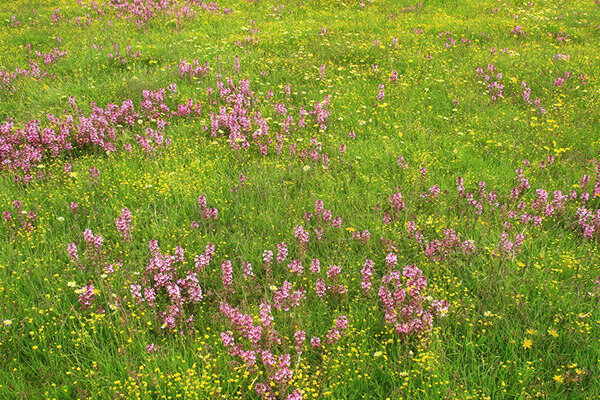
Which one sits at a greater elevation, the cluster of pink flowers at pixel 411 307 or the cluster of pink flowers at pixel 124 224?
the cluster of pink flowers at pixel 124 224

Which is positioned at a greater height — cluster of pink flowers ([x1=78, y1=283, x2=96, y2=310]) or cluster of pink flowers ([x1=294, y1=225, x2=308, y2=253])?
cluster of pink flowers ([x1=294, y1=225, x2=308, y2=253])

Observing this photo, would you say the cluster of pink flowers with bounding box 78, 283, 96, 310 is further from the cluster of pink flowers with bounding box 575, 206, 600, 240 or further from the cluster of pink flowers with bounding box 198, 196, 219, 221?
the cluster of pink flowers with bounding box 575, 206, 600, 240

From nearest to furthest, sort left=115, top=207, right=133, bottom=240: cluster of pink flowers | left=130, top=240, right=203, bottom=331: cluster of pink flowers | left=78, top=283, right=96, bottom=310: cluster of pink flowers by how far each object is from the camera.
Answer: left=130, top=240, right=203, bottom=331: cluster of pink flowers
left=78, top=283, right=96, bottom=310: cluster of pink flowers
left=115, top=207, right=133, bottom=240: cluster of pink flowers

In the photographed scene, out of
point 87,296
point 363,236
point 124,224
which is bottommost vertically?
point 87,296

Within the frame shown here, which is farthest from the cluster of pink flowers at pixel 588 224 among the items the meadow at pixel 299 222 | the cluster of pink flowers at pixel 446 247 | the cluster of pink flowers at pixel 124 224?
the cluster of pink flowers at pixel 124 224

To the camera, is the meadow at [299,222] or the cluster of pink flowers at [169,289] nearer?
the meadow at [299,222]

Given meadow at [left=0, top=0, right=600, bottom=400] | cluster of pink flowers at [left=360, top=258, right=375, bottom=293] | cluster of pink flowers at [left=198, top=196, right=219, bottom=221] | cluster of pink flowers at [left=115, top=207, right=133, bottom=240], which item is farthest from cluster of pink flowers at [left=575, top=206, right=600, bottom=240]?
cluster of pink flowers at [left=115, top=207, right=133, bottom=240]

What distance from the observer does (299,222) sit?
4.91 meters

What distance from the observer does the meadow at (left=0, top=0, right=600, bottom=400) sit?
336cm

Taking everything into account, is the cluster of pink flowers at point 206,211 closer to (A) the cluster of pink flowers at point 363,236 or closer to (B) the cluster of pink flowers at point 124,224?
(B) the cluster of pink flowers at point 124,224

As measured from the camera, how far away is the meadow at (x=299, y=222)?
336 centimetres

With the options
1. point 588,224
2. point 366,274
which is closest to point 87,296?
point 366,274

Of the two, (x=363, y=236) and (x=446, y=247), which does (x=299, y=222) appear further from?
(x=446, y=247)

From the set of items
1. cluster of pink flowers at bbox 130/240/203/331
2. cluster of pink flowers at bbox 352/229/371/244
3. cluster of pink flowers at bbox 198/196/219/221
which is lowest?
cluster of pink flowers at bbox 130/240/203/331
